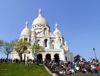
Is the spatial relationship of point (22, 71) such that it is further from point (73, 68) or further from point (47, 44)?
point (47, 44)

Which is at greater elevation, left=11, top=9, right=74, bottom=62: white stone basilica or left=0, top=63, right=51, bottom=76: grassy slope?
left=11, top=9, right=74, bottom=62: white stone basilica

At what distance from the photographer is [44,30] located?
199 ft

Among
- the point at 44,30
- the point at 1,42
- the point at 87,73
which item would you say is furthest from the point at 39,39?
the point at 87,73

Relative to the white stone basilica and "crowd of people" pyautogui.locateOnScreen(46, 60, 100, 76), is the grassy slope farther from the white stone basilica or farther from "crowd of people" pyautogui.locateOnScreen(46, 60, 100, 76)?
the white stone basilica

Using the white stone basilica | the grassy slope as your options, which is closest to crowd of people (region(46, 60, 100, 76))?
the grassy slope

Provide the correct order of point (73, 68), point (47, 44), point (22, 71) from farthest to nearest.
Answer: point (47, 44)
point (73, 68)
point (22, 71)

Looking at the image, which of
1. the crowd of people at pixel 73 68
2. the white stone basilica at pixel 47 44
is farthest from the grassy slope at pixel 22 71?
the white stone basilica at pixel 47 44

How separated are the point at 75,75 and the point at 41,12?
67929 millimetres

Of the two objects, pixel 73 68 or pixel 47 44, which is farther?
pixel 47 44

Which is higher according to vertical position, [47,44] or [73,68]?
[47,44]

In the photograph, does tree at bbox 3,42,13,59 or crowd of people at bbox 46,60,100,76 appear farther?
tree at bbox 3,42,13,59

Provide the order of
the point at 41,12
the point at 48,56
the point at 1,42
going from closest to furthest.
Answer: the point at 1,42, the point at 48,56, the point at 41,12

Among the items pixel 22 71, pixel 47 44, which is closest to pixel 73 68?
pixel 22 71

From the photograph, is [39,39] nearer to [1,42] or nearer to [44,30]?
[44,30]
